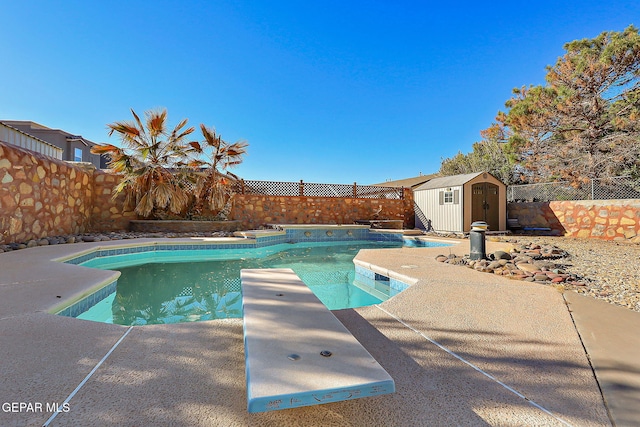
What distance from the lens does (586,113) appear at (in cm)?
1140

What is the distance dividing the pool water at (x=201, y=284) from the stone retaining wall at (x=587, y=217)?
8.20 metres

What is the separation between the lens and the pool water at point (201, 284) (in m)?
3.28

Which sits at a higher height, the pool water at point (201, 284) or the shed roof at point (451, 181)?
the shed roof at point (451, 181)

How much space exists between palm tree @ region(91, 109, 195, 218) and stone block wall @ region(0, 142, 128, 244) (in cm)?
68

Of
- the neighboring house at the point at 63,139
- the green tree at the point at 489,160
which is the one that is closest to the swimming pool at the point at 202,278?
the green tree at the point at 489,160

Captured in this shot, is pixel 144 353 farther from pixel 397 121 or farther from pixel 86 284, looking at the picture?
pixel 397 121

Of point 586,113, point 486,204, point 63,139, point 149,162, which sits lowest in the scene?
point 486,204

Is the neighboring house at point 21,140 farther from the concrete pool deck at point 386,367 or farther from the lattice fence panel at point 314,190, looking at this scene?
the concrete pool deck at point 386,367

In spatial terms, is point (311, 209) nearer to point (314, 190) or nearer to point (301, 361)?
point (314, 190)

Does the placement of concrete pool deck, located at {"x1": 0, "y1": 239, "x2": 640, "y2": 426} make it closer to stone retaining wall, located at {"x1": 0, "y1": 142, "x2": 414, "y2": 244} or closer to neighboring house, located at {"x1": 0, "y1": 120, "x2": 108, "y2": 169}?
stone retaining wall, located at {"x1": 0, "y1": 142, "x2": 414, "y2": 244}

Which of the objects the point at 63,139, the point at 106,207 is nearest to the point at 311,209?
the point at 106,207

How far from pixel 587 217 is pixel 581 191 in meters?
1.37

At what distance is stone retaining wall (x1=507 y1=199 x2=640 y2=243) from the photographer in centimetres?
830

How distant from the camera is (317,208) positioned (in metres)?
12.6
